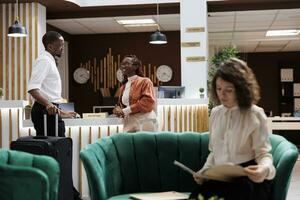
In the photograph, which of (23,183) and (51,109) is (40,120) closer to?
(51,109)

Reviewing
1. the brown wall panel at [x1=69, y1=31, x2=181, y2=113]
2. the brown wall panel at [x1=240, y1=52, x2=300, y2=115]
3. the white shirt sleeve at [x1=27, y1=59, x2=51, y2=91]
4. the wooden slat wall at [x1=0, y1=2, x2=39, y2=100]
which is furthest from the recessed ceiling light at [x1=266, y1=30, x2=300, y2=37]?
the white shirt sleeve at [x1=27, y1=59, x2=51, y2=91]

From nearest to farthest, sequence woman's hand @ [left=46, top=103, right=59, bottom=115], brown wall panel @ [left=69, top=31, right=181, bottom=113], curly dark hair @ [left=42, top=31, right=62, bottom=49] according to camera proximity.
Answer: woman's hand @ [left=46, top=103, right=59, bottom=115]
curly dark hair @ [left=42, top=31, right=62, bottom=49]
brown wall panel @ [left=69, top=31, right=181, bottom=113]

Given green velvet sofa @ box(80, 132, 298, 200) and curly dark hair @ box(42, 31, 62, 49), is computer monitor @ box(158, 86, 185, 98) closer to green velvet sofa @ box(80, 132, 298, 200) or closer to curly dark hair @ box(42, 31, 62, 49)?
curly dark hair @ box(42, 31, 62, 49)

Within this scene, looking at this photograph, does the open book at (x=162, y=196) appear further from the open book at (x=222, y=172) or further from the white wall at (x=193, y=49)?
the white wall at (x=193, y=49)

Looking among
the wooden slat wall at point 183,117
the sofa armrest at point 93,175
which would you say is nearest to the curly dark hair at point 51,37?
the sofa armrest at point 93,175

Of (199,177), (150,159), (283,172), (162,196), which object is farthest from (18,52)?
(283,172)

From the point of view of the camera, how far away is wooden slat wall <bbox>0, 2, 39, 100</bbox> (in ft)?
32.3

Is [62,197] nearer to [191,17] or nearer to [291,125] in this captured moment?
[191,17]

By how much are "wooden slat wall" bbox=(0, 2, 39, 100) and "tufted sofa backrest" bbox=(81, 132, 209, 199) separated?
20.8 feet

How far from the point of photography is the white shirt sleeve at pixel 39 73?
4859 mm

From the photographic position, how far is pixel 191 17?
389 inches

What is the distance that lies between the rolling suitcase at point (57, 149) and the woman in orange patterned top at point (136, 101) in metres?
0.75

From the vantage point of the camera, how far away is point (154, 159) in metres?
3.88

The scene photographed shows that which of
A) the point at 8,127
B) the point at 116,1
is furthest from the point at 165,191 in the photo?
the point at 116,1
